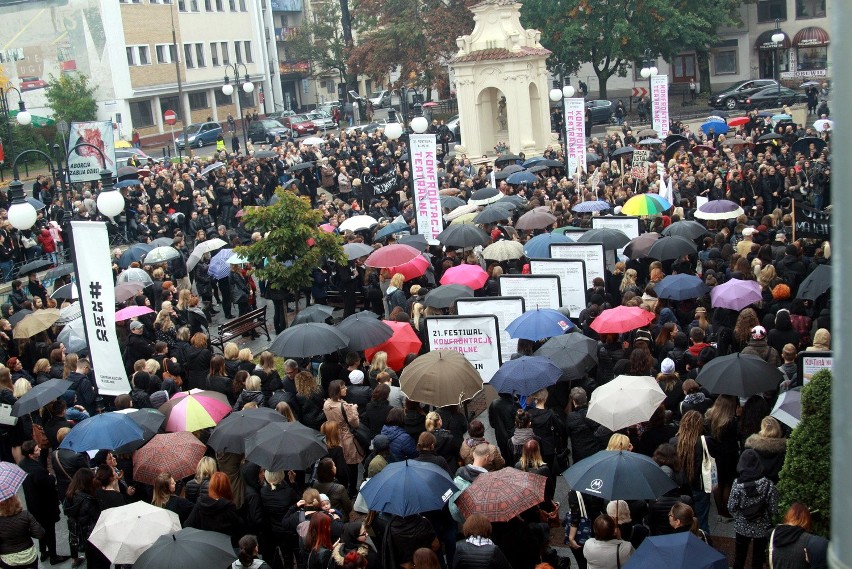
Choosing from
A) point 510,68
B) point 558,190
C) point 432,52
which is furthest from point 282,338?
point 432,52

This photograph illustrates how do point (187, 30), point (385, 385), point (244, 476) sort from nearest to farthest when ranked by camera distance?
point (244, 476) < point (385, 385) < point (187, 30)

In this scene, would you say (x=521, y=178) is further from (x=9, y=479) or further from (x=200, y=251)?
(x=9, y=479)

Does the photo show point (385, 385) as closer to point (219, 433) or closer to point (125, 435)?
point (219, 433)

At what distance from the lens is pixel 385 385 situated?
1155 centimetres

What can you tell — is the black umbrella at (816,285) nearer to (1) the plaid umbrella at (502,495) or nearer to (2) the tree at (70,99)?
(1) the plaid umbrella at (502,495)

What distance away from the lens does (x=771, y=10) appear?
6366 centimetres

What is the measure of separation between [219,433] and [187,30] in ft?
216

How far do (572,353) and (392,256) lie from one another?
6080 millimetres

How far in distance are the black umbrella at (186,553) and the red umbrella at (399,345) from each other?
20.7 ft

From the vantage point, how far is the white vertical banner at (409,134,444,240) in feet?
69.3

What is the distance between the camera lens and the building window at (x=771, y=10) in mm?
63188

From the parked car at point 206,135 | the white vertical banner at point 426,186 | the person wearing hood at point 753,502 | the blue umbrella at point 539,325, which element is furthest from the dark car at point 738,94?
the person wearing hood at point 753,502

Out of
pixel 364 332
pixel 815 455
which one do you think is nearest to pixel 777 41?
pixel 364 332

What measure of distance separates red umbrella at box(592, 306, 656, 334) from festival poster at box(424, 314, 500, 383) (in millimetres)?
1450
